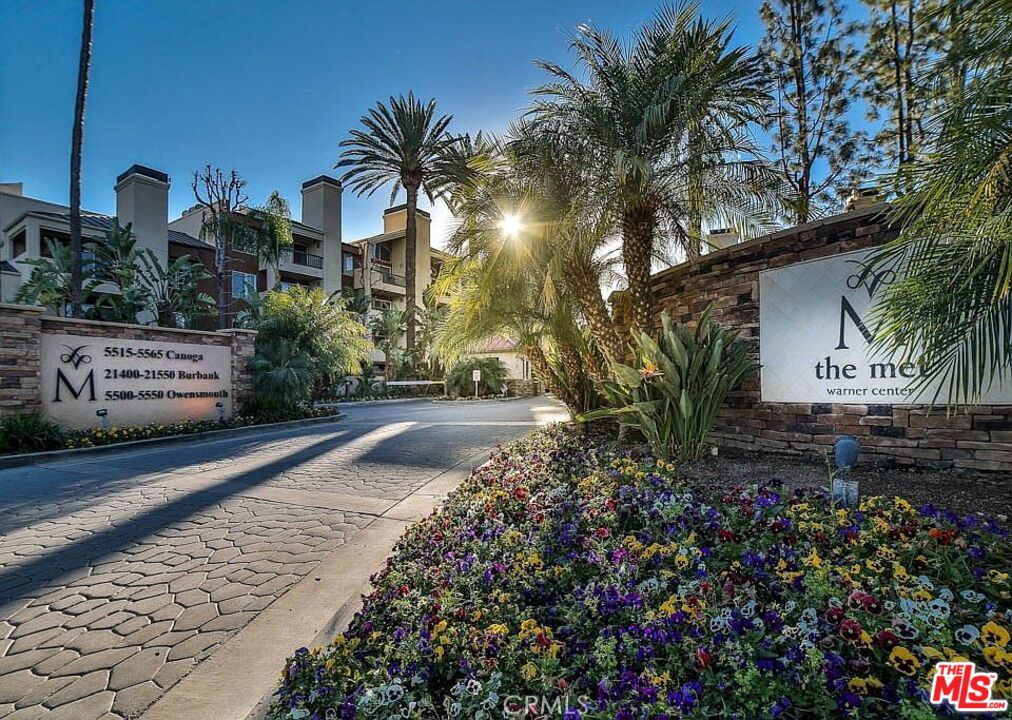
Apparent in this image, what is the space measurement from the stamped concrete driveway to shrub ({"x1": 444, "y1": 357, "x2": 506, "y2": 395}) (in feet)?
49.7

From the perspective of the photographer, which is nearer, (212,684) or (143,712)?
(143,712)

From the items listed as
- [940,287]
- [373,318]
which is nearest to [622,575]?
[940,287]

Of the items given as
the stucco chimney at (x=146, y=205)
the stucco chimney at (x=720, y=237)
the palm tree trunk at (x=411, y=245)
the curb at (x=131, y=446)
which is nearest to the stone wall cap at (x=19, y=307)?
the curb at (x=131, y=446)

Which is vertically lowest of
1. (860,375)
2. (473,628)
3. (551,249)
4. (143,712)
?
(143,712)

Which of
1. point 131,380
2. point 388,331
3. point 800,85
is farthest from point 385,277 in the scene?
point 800,85

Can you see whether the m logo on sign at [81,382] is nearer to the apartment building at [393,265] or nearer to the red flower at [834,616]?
the red flower at [834,616]

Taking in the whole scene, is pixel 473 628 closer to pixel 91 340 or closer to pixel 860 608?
pixel 860 608

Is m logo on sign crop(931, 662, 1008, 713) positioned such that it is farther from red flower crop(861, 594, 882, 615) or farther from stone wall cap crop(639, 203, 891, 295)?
stone wall cap crop(639, 203, 891, 295)

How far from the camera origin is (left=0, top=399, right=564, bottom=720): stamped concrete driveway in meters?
2.28

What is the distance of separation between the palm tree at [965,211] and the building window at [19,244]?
93.5 feet

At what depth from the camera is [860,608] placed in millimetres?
1994

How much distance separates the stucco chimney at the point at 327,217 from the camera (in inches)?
1077

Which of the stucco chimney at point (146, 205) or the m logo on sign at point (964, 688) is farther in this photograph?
the stucco chimney at point (146, 205)

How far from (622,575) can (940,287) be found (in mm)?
2810
